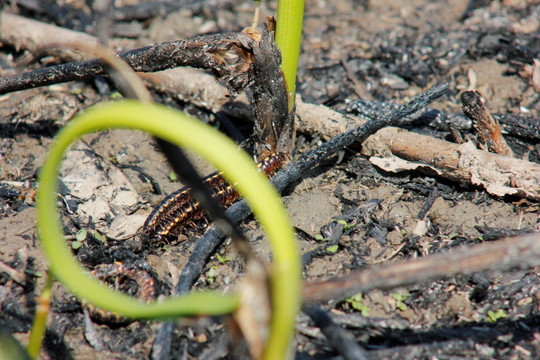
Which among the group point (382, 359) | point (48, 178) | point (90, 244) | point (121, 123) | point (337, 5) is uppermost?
point (337, 5)

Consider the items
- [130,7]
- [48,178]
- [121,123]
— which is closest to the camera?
[121,123]

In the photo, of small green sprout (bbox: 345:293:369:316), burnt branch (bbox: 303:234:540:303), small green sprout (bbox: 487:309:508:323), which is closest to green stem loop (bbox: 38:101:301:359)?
burnt branch (bbox: 303:234:540:303)

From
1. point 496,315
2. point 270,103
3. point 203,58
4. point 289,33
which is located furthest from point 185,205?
point 496,315

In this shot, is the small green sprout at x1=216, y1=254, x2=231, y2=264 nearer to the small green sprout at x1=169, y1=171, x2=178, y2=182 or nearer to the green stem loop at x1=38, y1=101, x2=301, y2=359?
the small green sprout at x1=169, y1=171, x2=178, y2=182

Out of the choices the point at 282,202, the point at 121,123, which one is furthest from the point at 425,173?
the point at 121,123

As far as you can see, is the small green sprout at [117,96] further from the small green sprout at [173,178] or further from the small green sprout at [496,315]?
the small green sprout at [496,315]

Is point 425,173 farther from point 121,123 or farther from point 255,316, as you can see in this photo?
point 121,123

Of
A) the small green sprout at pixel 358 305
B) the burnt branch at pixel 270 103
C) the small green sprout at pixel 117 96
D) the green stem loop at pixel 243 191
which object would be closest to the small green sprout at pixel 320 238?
the small green sprout at pixel 358 305

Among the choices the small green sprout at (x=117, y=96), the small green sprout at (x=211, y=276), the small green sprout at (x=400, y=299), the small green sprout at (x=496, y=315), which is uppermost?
the small green sprout at (x=117, y=96)
